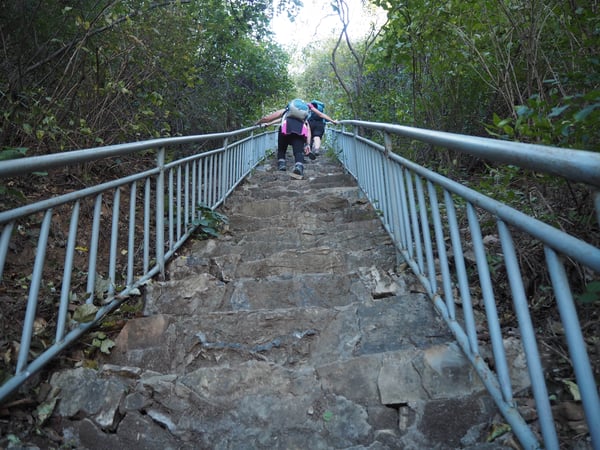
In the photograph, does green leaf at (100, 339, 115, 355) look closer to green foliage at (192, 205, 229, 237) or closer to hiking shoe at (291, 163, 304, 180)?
green foliage at (192, 205, 229, 237)

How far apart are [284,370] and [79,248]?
1.99 meters

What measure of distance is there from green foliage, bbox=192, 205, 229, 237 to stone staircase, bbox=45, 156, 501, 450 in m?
0.60

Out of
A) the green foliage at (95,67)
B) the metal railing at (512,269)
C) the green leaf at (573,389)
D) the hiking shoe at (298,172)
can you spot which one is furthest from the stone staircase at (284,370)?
the hiking shoe at (298,172)

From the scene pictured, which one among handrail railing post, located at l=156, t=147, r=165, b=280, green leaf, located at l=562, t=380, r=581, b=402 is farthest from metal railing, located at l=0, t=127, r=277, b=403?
green leaf, located at l=562, t=380, r=581, b=402

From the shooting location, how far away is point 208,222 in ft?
11.2

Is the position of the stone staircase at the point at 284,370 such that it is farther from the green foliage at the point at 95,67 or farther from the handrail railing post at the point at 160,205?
the green foliage at the point at 95,67

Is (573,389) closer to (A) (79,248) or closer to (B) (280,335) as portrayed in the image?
(B) (280,335)

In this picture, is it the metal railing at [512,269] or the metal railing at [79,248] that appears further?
the metal railing at [79,248]

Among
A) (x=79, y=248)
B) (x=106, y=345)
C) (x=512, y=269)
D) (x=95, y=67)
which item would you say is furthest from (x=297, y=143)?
(x=512, y=269)

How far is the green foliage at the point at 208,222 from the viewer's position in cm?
335

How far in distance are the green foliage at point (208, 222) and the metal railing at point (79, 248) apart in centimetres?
3

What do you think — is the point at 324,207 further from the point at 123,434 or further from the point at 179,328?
the point at 123,434

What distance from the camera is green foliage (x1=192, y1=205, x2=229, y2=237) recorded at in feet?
11.0

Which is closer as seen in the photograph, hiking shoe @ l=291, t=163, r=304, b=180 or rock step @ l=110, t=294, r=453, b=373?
rock step @ l=110, t=294, r=453, b=373
